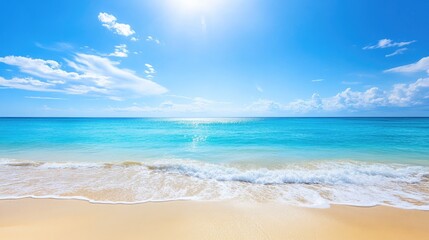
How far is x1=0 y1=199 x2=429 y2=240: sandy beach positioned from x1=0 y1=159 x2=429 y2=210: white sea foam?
1.70 feet

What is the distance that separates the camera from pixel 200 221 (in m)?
4.51

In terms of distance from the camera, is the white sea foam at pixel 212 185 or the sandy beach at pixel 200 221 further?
the white sea foam at pixel 212 185

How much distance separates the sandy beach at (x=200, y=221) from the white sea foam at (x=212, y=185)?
518 millimetres

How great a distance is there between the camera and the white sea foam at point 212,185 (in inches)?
233

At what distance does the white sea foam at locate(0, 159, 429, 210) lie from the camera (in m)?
5.93

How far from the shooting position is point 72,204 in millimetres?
5430

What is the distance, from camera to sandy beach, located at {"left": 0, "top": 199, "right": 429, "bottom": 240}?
397cm

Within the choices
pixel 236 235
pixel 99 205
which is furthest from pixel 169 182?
pixel 236 235

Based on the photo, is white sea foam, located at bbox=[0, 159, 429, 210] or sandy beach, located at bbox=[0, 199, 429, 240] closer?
sandy beach, located at bbox=[0, 199, 429, 240]

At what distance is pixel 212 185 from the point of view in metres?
7.14

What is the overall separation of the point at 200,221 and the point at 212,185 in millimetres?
2643

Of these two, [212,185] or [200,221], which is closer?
[200,221]

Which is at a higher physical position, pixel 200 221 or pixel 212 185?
pixel 200 221

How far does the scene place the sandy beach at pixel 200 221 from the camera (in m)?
3.97
